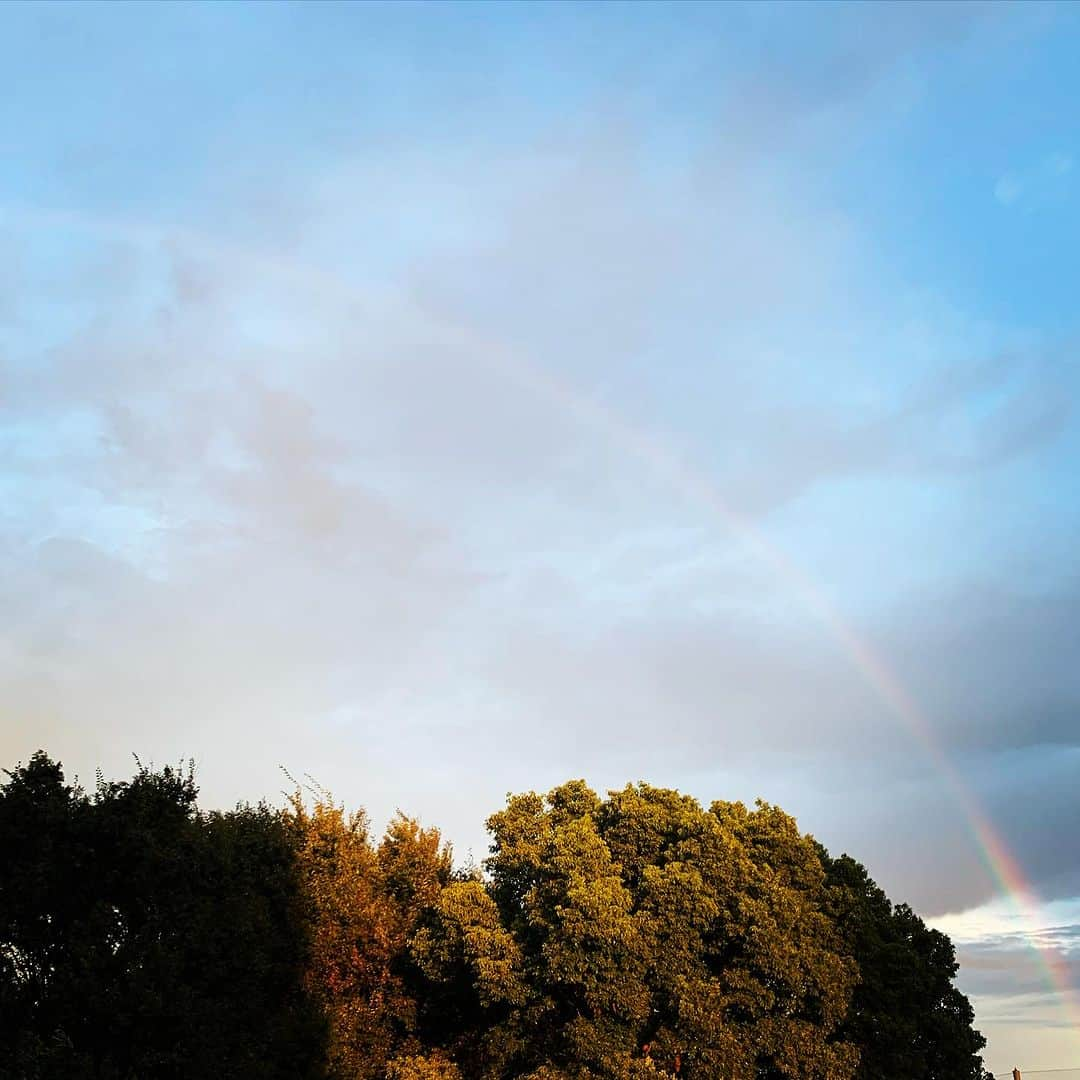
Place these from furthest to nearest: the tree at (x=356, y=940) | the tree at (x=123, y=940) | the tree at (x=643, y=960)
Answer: the tree at (x=356, y=940) < the tree at (x=643, y=960) < the tree at (x=123, y=940)

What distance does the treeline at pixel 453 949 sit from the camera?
31266 mm

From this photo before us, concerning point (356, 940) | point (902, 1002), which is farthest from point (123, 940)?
point (902, 1002)

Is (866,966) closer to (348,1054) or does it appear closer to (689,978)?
(689,978)

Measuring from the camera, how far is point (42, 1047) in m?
28.8

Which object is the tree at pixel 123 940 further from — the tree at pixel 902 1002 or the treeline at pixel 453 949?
the tree at pixel 902 1002

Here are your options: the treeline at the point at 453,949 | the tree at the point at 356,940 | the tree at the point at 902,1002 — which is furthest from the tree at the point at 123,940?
the tree at the point at 902,1002

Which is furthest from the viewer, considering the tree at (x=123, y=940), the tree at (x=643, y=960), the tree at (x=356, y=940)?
the tree at (x=356, y=940)

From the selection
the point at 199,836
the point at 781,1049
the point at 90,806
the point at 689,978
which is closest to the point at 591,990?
the point at 689,978

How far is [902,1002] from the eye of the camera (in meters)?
44.5

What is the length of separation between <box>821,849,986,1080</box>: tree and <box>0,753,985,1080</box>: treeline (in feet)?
0.34

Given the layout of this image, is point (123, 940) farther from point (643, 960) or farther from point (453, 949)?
point (643, 960)

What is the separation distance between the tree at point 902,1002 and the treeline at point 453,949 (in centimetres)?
10

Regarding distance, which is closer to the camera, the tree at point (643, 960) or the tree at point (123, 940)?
the tree at point (123, 940)

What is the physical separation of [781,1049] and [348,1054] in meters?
15.0
